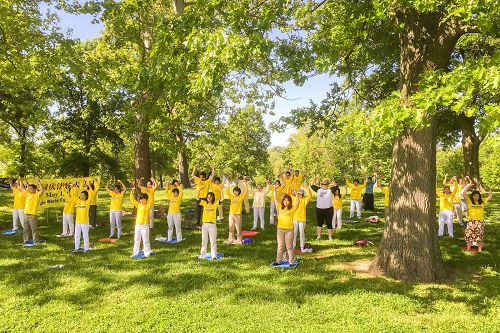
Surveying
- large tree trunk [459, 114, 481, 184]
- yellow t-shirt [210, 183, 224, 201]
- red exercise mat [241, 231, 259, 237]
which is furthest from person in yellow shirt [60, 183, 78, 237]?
large tree trunk [459, 114, 481, 184]

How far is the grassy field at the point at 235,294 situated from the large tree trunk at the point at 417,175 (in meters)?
0.60

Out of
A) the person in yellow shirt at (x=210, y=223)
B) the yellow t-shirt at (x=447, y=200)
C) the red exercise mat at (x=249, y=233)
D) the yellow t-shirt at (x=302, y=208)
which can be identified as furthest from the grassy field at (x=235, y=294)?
the red exercise mat at (x=249, y=233)

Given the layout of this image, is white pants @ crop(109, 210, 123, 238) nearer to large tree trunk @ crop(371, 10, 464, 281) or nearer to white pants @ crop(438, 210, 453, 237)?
large tree trunk @ crop(371, 10, 464, 281)

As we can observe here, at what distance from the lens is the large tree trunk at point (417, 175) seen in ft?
32.2

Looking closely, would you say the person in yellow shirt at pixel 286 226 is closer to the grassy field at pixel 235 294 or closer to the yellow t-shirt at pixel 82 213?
the grassy field at pixel 235 294

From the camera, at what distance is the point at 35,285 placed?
9.66 m

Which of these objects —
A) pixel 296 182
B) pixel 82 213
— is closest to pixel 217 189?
pixel 296 182

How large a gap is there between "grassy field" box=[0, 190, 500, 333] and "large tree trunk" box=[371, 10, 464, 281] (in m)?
0.60

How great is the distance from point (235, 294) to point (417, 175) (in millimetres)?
5273

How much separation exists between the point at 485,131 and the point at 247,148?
56671 mm

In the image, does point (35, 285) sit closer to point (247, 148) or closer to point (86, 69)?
point (86, 69)

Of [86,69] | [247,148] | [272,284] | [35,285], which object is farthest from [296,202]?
[247,148]

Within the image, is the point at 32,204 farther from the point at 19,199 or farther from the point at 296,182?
the point at 296,182

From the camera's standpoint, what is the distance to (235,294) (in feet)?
29.4
